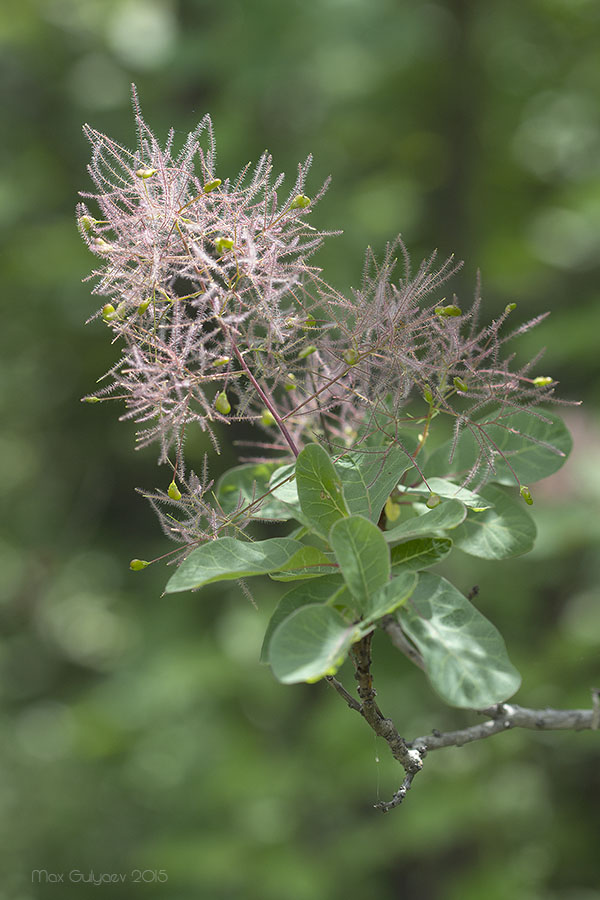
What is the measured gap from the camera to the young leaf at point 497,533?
2.06ft

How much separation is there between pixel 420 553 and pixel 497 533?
4.5 inches

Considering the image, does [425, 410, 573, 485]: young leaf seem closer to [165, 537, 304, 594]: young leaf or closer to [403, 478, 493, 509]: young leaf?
[403, 478, 493, 509]: young leaf

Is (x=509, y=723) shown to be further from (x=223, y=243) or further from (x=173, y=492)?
(x=223, y=243)

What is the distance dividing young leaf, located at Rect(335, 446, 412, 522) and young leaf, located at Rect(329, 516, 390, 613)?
0.08m

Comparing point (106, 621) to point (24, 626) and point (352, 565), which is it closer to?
point (24, 626)

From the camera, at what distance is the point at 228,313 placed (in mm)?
573

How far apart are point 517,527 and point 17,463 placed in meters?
3.95

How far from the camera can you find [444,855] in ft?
9.71

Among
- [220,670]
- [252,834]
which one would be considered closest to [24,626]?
[220,670]

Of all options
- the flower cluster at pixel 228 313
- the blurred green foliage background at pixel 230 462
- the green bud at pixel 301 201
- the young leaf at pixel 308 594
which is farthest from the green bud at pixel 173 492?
the blurred green foliage background at pixel 230 462

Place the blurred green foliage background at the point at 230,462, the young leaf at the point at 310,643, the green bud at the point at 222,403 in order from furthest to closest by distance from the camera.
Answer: the blurred green foliage background at the point at 230,462, the green bud at the point at 222,403, the young leaf at the point at 310,643

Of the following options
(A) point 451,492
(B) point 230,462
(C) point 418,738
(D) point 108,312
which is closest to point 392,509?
(A) point 451,492

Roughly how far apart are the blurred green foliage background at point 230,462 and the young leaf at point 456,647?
2.15 meters

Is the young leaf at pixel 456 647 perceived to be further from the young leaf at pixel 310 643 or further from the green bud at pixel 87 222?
the green bud at pixel 87 222
